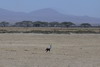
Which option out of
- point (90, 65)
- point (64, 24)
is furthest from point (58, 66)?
point (64, 24)

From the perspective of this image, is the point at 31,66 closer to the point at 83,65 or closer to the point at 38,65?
the point at 38,65

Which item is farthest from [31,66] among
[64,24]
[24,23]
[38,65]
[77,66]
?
[24,23]

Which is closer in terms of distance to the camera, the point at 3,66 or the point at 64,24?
the point at 3,66

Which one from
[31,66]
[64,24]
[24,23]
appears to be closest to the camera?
[31,66]

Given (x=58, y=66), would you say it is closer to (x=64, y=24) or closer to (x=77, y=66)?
(x=77, y=66)

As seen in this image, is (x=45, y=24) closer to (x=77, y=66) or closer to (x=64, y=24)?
(x=64, y=24)

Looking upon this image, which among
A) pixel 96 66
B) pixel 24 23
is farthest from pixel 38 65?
pixel 24 23

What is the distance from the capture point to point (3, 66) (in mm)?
16859

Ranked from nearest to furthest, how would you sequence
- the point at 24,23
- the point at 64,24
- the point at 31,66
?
the point at 31,66 → the point at 64,24 → the point at 24,23

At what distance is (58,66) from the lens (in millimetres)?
17094

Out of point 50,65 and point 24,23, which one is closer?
point 50,65

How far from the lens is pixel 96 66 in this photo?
681 inches

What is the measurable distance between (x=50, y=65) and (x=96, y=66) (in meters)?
2.20

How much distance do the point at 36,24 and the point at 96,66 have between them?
160557 mm
